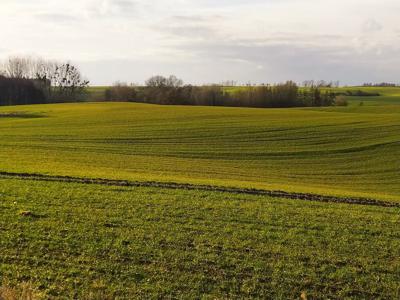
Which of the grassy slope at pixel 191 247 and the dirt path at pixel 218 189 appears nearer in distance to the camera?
the grassy slope at pixel 191 247

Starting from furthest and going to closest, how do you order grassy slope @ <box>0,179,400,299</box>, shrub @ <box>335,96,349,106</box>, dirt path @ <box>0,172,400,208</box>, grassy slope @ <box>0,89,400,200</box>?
shrub @ <box>335,96,349,106</box>
grassy slope @ <box>0,89,400,200</box>
dirt path @ <box>0,172,400,208</box>
grassy slope @ <box>0,179,400,299</box>

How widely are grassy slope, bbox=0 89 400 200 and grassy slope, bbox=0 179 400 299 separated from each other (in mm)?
6735

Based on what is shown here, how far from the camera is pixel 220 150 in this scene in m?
40.0

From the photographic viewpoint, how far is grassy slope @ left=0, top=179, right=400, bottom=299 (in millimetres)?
9719

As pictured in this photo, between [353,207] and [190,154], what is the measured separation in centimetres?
2090

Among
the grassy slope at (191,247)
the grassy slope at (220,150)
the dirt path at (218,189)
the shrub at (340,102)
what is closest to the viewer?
the grassy slope at (191,247)

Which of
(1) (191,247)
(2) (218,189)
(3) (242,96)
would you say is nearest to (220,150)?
(2) (218,189)

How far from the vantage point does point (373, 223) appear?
1499 cm

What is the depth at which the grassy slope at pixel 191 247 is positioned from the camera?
9719 millimetres

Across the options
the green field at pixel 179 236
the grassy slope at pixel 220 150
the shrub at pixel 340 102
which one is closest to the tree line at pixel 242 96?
the shrub at pixel 340 102

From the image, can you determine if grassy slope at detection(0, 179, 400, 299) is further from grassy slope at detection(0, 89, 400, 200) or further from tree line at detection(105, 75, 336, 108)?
tree line at detection(105, 75, 336, 108)

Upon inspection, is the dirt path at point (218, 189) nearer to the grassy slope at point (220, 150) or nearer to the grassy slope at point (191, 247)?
the grassy slope at point (220, 150)

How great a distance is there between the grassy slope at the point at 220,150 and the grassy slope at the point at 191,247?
674 centimetres

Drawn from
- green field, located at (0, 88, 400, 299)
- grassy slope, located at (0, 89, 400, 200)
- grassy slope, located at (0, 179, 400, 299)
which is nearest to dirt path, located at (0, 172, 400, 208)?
green field, located at (0, 88, 400, 299)
